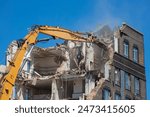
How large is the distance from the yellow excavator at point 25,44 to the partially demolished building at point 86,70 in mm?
5081

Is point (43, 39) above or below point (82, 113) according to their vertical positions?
above

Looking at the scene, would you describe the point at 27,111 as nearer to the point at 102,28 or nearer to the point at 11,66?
the point at 11,66

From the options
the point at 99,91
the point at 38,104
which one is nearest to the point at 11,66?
the point at 38,104

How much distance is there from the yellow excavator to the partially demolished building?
508 centimetres

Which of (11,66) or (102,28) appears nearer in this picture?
(11,66)

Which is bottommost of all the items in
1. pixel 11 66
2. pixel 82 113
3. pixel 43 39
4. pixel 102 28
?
pixel 82 113

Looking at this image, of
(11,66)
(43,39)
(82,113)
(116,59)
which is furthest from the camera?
(116,59)

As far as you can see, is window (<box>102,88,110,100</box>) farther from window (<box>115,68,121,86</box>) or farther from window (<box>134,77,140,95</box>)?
window (<box>134,77,140,95</box>)

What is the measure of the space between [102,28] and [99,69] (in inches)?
261

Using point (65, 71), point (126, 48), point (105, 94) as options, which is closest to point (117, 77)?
point (105, 94)

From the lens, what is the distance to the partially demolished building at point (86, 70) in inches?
2058

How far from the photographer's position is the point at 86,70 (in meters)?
52.3

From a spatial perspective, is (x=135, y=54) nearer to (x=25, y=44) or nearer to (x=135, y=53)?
(x=135, y=53)

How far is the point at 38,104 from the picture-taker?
1997 centimetres
